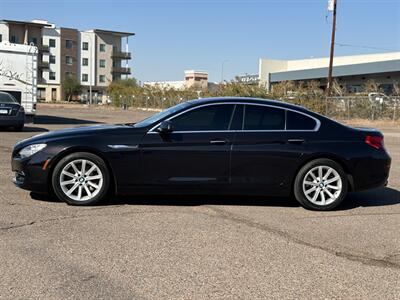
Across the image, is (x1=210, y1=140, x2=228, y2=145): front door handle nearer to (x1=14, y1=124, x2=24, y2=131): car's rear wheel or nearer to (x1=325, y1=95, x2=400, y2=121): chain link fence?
(x1=14, y1=124, x2=24, y2=131): car's rear wheel

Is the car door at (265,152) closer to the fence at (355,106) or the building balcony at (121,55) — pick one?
the fence at (355,106)

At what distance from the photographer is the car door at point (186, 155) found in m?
7.17

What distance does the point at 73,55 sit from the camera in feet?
351

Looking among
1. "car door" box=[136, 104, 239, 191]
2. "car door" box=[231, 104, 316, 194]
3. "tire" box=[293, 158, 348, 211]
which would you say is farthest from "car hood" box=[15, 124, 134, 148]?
"tire" box=[293, 158, 348, 211]

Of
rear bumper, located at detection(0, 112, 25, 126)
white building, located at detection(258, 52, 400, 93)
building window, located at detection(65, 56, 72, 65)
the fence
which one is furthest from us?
building window, located at detection(65, 56, 72, 65)

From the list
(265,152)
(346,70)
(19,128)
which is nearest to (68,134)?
(265,152)

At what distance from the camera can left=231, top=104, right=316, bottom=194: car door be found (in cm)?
732

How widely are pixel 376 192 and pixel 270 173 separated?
265 cm

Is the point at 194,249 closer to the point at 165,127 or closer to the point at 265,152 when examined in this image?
the point at 165,127

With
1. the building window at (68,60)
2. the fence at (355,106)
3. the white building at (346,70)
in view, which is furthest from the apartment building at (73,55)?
the fence at (355,106)

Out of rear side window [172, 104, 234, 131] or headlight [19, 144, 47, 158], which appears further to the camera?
rear side window [172, 104, 234, 131]

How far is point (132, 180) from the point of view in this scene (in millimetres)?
7172

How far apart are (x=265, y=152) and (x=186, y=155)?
1.07 metres

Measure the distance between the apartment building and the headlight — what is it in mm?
93421
